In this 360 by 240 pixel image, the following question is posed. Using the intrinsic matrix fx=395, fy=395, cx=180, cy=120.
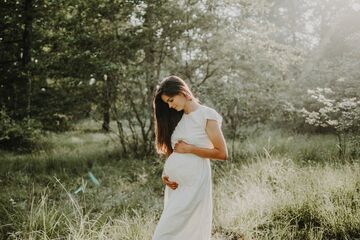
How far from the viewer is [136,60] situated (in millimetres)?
9914

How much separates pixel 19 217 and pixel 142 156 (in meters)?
5.09

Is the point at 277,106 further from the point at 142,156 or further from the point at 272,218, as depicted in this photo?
the point at 272,218

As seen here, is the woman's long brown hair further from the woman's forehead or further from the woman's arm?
the woman's arm

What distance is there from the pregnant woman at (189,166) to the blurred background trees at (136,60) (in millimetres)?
5591

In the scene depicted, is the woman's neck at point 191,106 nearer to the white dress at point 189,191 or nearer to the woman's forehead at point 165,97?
the white dress at point 189,191

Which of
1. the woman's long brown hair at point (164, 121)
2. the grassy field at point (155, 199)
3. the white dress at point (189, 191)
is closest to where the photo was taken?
the white dress at point (189, 191)

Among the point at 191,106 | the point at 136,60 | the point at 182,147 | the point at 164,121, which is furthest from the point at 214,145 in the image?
the point at 136,60

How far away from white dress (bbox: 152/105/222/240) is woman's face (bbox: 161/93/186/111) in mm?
104

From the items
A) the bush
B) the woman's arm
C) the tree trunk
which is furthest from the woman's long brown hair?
the tree trunk

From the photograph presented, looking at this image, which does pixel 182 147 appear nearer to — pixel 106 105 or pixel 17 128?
pixel 17 128

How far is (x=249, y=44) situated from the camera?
9781 millimetres

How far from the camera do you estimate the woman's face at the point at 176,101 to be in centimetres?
335

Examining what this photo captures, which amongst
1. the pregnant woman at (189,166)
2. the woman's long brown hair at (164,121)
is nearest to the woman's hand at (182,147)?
the pregnant woman at (189,166)

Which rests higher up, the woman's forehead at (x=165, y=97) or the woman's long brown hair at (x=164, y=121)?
the woman's forehead at (x=165, y=97)
